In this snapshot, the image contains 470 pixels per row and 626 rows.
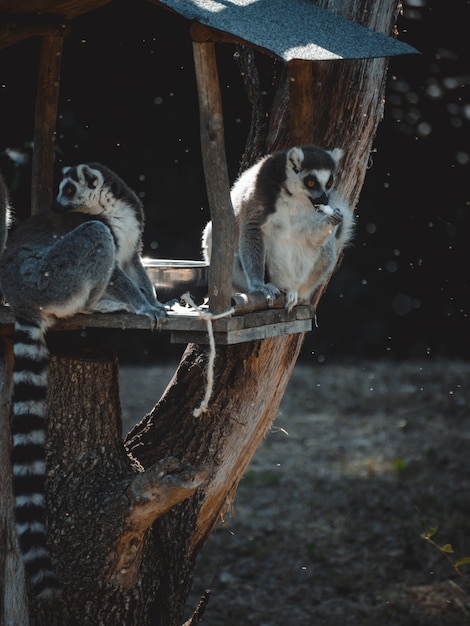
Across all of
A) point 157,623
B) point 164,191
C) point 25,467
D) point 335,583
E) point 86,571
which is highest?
point 164,191

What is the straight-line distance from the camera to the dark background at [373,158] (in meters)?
9.20

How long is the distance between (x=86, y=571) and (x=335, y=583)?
271 cm

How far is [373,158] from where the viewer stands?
36.7ft

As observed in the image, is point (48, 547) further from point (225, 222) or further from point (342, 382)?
point (342, 382)

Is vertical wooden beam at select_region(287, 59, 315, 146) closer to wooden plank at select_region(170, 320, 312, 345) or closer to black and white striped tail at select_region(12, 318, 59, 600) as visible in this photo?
wooden plank at select_region(170, 320, 312, 345)

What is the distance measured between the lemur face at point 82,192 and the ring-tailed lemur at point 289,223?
724mm

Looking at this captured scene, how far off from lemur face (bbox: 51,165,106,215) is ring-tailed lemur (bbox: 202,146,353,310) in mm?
724

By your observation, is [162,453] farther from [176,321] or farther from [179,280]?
[176,321]

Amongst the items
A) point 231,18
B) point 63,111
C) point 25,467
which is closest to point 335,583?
point 25,467

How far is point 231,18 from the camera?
11.0 feet

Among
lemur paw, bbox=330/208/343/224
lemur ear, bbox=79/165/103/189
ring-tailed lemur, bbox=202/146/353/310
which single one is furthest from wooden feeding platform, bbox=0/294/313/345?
lemur ear, bbox=79/165/103/189

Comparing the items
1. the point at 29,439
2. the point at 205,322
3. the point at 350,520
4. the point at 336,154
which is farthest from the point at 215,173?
the point at 350,520

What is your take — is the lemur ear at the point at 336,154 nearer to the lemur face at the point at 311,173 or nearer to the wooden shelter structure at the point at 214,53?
the lemur face at the point at 311,173

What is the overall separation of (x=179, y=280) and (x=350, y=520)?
3080 mm
